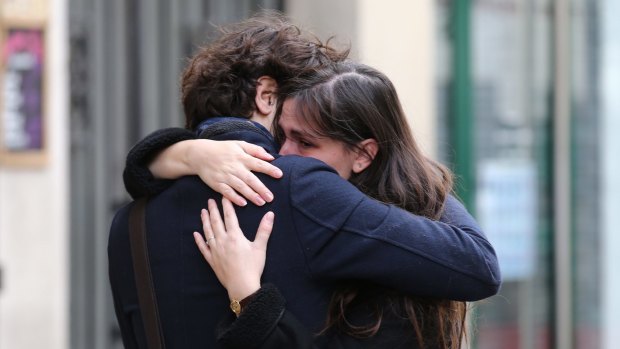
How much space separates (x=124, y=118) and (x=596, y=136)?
274 cm

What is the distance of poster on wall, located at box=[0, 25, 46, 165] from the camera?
5.49m

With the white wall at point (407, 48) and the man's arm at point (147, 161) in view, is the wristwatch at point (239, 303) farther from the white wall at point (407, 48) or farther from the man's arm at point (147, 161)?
the white wall at point (407, 48)

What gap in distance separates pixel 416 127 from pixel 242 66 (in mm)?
4009

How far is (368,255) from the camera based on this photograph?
2.20 meters

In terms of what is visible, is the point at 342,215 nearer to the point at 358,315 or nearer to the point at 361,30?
the point at 358,315

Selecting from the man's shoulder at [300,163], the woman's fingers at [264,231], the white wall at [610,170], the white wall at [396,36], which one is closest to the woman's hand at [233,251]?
the woman's fingers at [264,231]

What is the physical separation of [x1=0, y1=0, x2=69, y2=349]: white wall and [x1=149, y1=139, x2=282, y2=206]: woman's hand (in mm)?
3388

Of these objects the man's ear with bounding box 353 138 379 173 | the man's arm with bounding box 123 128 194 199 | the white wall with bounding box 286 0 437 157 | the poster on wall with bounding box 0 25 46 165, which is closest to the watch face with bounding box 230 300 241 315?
the man's arm with bounding box 123 128 194 199

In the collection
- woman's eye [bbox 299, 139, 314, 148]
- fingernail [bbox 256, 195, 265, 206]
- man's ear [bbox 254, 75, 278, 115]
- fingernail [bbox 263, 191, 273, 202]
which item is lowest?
fingernail [bbox 256, 195, 265, 206]

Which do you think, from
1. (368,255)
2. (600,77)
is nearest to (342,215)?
(368,255)

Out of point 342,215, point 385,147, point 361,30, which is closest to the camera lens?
point 342,215

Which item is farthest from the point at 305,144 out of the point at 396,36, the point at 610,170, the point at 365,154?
the point at 610,170

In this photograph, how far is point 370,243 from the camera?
7.20 feet

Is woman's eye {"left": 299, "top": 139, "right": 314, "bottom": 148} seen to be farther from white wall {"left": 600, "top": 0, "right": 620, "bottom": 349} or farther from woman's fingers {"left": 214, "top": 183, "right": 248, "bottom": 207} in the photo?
white wall {"left": 600, "top": 0, "right": 620, "bottom": 349}
